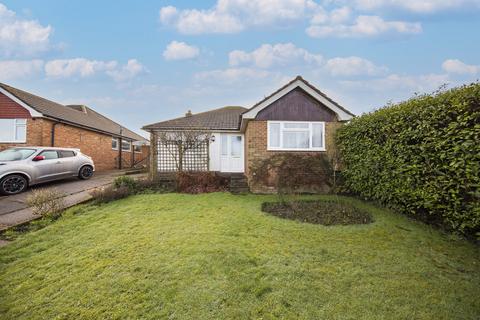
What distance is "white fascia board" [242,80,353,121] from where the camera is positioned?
9.77 m

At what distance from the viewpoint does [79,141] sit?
15.9 meters

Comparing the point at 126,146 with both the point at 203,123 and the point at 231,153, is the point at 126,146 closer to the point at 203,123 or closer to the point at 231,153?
the point at 203,123

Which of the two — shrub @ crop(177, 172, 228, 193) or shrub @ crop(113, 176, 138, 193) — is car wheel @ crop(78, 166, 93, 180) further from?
shrub @ crop(177, 172, 228, 193)

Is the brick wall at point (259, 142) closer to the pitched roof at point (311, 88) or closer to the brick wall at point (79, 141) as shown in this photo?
the pitched roof at point (311, 88)

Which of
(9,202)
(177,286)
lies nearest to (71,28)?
(9,202)

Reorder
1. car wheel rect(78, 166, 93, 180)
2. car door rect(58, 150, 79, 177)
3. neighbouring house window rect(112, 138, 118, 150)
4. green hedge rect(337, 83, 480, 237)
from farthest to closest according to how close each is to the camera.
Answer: neighbouring house window rect(112, 138, 118, 150) → car wheel rect(78, 166, 93, 180) → car door rect(58, 150, 79, 177) → green hedge rect(337, 83, 480, 237)

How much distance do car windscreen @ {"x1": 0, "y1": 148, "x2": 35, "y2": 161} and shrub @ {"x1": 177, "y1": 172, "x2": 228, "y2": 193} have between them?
21.4 feet

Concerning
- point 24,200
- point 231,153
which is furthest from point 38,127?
point 231,153

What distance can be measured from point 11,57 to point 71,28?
584 centimetres

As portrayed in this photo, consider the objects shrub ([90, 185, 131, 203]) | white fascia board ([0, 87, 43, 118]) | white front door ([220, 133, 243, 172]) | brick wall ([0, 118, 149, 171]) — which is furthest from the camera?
white front door ([220, 133, 243, 172])

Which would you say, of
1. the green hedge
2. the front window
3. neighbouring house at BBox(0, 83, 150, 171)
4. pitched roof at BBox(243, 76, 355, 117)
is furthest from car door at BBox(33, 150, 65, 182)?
the front window

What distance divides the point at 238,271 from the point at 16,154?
1162 cm

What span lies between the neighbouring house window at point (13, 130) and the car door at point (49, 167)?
17.3 ft

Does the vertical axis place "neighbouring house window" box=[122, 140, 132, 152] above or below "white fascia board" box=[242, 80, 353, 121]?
below
